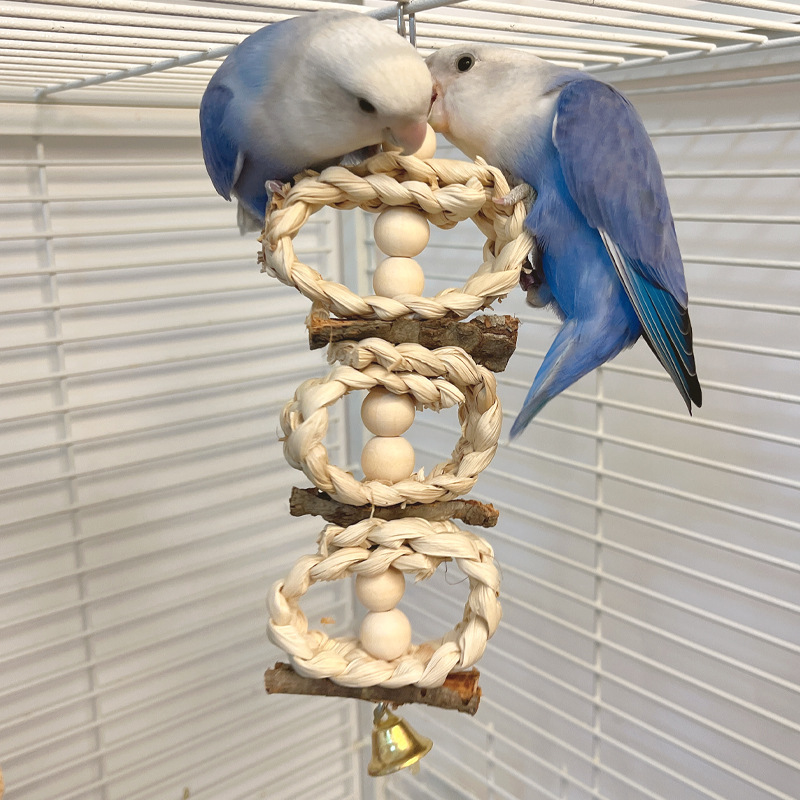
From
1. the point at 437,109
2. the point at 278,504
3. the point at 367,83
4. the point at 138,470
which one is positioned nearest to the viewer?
the point at 367,83

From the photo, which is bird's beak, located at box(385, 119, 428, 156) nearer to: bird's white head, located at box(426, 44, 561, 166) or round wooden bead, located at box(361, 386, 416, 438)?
bird's white head, located at box(426, 44, 561, 166)

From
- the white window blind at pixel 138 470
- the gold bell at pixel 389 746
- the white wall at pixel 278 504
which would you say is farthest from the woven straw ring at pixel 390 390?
the white window blind at pixel 138 470

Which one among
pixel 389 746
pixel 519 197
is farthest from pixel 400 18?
pixel 389 746

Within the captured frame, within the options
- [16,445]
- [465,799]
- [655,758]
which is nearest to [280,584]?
[16,445]

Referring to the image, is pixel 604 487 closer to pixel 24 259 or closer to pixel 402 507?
pixel 402 507

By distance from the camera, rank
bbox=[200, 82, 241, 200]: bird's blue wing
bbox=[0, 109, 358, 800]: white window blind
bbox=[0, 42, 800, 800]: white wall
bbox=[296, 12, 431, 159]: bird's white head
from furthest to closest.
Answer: bbox=[0, 109, 358, 800]: white window blind, bbox=[0, 42, 800, 800]: white wall, bbox=[200, 82, 241, 200]: bird's blue wing, bbox=[296, 12, 431, 159]: bird's white head

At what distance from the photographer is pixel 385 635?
0.59 meters

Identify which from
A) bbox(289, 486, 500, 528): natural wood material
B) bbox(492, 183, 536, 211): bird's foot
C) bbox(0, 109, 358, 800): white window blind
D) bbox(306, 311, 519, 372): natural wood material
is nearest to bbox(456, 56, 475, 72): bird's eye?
bbox(492, 183, 536, 211): bird's foot

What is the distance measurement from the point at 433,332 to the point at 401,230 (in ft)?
0.26

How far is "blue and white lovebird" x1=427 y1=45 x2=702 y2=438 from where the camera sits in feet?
1.91

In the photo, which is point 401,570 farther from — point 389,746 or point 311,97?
point 311,97

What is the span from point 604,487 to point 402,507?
2.11 feet

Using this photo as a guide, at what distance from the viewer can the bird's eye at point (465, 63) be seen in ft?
1.99

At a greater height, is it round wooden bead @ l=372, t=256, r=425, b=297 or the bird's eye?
the bird's eye
